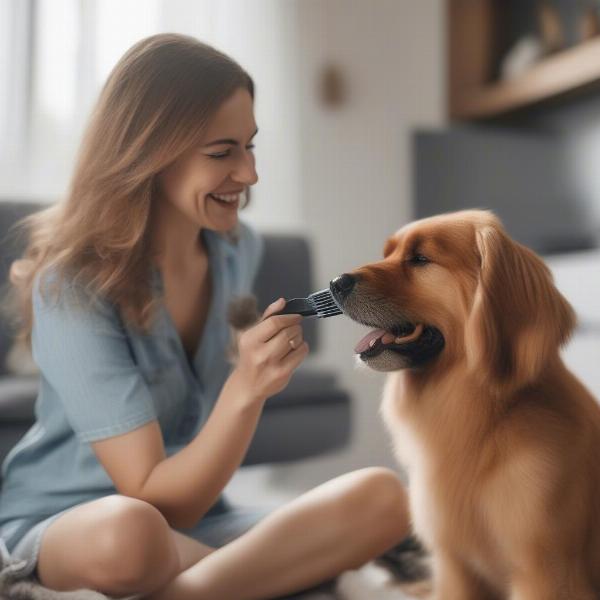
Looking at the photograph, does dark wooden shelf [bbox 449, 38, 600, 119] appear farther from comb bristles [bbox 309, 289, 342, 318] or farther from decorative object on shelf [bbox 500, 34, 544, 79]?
comb bristles [bbox 309, 289, 342, 318]

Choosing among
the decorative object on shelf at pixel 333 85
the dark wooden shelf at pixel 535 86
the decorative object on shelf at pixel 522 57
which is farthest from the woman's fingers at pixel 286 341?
the decorative object on shelf at pixel 522 57

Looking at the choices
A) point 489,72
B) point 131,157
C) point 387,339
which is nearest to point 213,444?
point 387,339

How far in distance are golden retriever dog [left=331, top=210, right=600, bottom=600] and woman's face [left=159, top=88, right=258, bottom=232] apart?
0.19 m

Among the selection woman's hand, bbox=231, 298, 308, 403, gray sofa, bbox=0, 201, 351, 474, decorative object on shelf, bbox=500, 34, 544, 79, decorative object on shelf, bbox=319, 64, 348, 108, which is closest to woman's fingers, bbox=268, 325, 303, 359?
woman's hand, bbox=231, 298, 308, 403

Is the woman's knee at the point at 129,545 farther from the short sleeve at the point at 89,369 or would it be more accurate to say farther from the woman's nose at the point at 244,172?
the woman's nose at the point at 244,172

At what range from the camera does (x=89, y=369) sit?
86cm

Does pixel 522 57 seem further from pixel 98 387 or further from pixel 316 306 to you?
pixel 98 387

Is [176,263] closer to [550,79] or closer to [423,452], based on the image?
[423,452]

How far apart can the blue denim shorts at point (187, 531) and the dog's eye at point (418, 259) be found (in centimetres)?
47

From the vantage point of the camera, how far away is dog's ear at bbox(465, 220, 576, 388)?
2.29ft

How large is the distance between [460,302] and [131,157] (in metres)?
0.41

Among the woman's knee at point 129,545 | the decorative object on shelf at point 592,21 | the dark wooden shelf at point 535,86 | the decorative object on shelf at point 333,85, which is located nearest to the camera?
the woman's knee at point 129,545

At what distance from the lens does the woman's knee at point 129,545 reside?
0.79 m

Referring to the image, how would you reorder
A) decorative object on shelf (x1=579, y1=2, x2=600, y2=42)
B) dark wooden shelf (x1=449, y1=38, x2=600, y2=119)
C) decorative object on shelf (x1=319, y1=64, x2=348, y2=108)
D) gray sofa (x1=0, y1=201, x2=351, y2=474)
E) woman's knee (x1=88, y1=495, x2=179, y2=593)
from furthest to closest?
decorative object on shelf (x1=579, y1=2, x2=600, y2=42), dark wooden shelf (x1=449, y1=38, x2=600, y2=119), decorative object on shelf (x1=319, y1=64, x2=348, y2=108), gray sofa (x1=0, y1=201, x2=351, y2=474), woman's knee (x1=88, y1=495, x2=179, y2=593)
